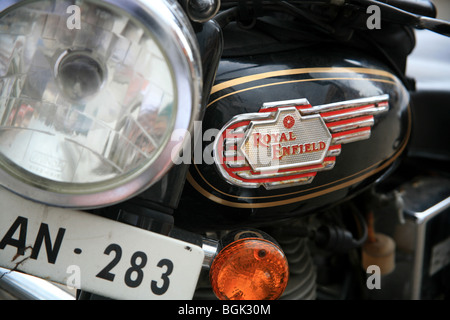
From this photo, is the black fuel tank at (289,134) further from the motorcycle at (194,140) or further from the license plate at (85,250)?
the license plate at (85,250)

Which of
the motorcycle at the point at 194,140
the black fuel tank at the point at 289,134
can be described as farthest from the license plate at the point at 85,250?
the black fuel tank at the point at 289,134

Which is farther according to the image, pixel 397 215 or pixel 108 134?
pixel 397 215

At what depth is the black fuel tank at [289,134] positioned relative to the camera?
0.92 meters

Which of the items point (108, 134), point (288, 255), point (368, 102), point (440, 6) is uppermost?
point (440, 6)

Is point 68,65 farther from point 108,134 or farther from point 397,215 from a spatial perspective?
point 397,215

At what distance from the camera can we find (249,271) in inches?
33.8

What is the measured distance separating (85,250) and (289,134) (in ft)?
1.40

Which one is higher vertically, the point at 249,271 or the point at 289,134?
the point at 289,134

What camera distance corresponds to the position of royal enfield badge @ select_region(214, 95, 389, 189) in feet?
2.96

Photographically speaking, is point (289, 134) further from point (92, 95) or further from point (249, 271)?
point (92, 95)

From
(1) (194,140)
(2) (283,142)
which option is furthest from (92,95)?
(2) (283,142)
